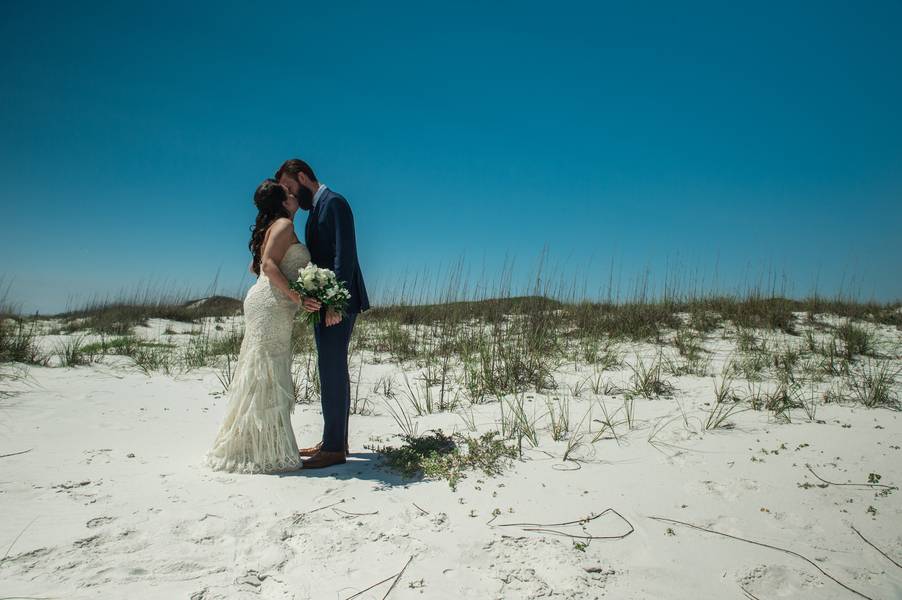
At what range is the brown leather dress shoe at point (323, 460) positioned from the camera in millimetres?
3020

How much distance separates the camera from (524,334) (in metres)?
5.46

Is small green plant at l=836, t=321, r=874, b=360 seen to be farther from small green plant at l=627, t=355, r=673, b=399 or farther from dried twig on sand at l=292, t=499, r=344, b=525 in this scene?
dried twig on sand at l=292, t=499, r=344, b=525

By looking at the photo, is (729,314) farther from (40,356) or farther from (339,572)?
(40,356)

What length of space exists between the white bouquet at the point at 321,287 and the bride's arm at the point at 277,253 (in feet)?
0.28

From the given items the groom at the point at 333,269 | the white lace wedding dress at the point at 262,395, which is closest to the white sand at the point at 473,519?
the white lace wedding dress at the point at 262,395

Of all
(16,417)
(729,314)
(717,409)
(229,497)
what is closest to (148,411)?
(16,417)

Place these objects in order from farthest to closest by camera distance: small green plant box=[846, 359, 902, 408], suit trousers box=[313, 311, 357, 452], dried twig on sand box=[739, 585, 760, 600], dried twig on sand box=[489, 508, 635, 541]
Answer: small green plant box=[846, 359, 902, 408] < suit trousers box=[313, 311, 357, 452] < dried twig on sand box=[489, 508, 635, 541] < dried twig on sand box=[739, 585, 760, 600]

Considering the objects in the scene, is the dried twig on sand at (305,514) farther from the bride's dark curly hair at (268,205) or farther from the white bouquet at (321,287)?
the bride's dark curly hair at (268,205)

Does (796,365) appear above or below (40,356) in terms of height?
above

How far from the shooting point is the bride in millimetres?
2877

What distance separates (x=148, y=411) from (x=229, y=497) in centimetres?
243

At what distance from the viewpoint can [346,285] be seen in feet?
9.57

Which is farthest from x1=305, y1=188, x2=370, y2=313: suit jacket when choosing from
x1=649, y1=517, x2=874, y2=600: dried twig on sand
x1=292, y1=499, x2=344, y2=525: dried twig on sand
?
x1=649, y1=517, x2=874, y2=600: dried twig on sand

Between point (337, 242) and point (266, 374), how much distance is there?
0.89m
